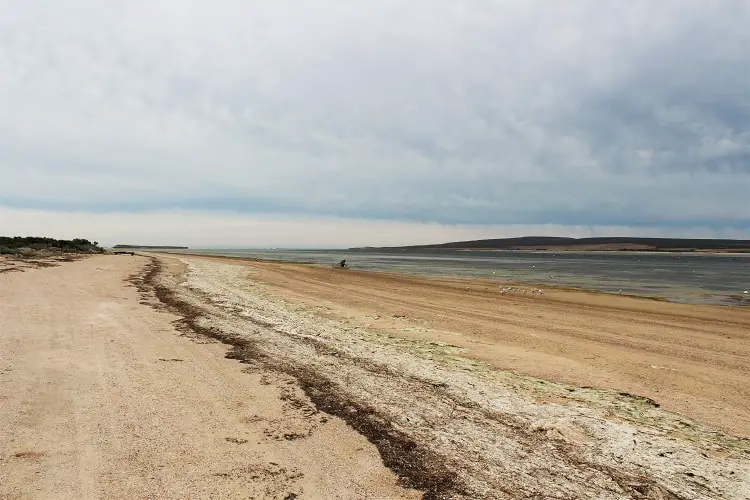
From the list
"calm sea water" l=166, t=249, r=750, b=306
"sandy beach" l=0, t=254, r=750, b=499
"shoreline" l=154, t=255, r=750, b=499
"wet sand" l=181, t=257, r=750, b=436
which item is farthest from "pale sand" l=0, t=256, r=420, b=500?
"calm sea water" l=166, t=249, r=750, b=306

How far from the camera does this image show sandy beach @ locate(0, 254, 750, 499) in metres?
4.06

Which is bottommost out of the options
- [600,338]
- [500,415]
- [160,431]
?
[600,338]

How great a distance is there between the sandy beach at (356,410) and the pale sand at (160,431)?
24 millimetres

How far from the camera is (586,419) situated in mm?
5641

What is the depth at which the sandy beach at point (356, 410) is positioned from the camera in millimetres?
4059

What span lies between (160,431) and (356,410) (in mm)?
2299

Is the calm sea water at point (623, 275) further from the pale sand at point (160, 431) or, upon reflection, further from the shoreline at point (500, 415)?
the pale sand at point (160, 431)

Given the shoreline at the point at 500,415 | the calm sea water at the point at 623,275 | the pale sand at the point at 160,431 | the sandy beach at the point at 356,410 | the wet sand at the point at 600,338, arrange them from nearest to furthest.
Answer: the pale sand at the point at 160,431 → the sandy beach at the point at 356,410 → the shoreline at the point at 500,415 → the wet sand at the point at 600,338 → the calm sea water at the point at 623,275

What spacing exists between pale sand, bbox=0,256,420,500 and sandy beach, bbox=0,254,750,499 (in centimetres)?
2

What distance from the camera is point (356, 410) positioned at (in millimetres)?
5770

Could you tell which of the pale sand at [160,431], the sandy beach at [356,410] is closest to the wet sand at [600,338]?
the sandy beach at [356,410]

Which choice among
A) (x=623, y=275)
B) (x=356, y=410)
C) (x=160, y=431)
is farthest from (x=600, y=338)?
(x=623, y=275)

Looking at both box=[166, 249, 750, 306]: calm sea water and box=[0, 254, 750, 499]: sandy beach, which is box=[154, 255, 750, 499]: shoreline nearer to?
box=[0, 254, 750, 499]: sandy beach

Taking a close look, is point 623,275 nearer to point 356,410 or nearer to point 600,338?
point 600,338
